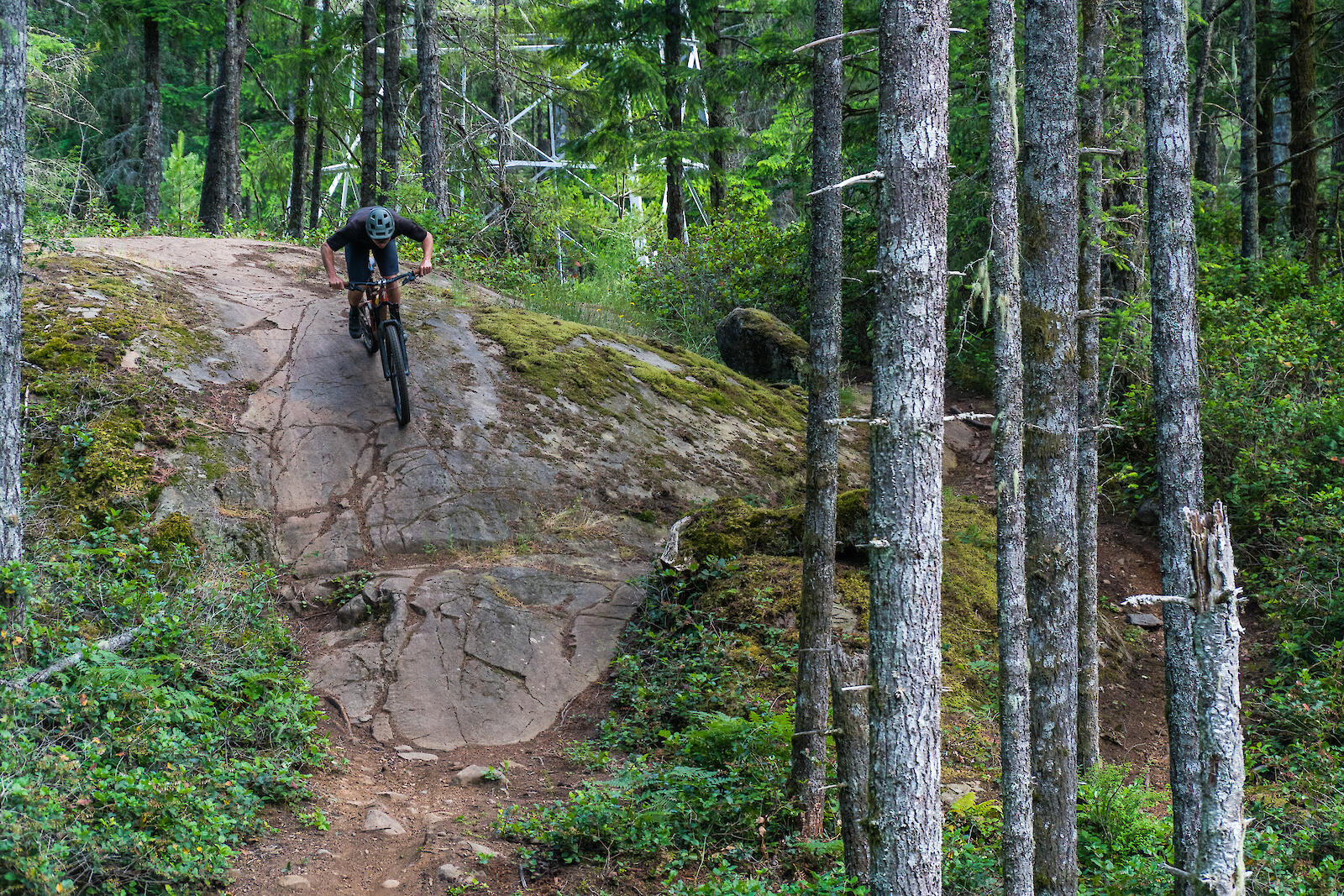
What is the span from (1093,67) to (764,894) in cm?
616

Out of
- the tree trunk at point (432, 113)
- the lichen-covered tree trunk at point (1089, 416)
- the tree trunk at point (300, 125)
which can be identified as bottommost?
the lichen-covered tree trunk at point (1089, 416)

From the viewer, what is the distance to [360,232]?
8.80 metres

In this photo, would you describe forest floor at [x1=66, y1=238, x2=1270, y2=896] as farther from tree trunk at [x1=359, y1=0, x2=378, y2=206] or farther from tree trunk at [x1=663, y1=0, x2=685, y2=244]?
tree trunk at [x1=359, y1=0, x2=378, y2=206]

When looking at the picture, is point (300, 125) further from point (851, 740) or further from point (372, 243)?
point (851, 740)

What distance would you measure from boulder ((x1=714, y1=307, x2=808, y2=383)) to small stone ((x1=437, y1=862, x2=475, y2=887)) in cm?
984

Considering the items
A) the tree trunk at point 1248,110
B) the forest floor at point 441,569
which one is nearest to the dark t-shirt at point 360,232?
the forest floor at point 441,569

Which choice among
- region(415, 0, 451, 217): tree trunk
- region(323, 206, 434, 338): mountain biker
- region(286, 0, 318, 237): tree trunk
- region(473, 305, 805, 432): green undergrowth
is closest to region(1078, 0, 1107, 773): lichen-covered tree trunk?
region(473, 305, 805, 432): green undergrowth

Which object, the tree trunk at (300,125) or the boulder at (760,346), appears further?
the tree trunk at (300,125)

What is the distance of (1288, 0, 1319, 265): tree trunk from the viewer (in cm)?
1406

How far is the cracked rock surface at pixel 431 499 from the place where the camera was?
7.14m

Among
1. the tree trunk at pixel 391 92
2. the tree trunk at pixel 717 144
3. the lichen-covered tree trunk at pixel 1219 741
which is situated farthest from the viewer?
the tree trunk at pixel 391 92

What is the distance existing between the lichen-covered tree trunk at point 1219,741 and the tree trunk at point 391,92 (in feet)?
53.5

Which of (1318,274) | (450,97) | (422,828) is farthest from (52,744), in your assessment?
(450,97)

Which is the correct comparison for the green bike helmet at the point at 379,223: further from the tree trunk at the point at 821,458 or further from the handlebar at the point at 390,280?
the tree trunk at the point at 821,458
